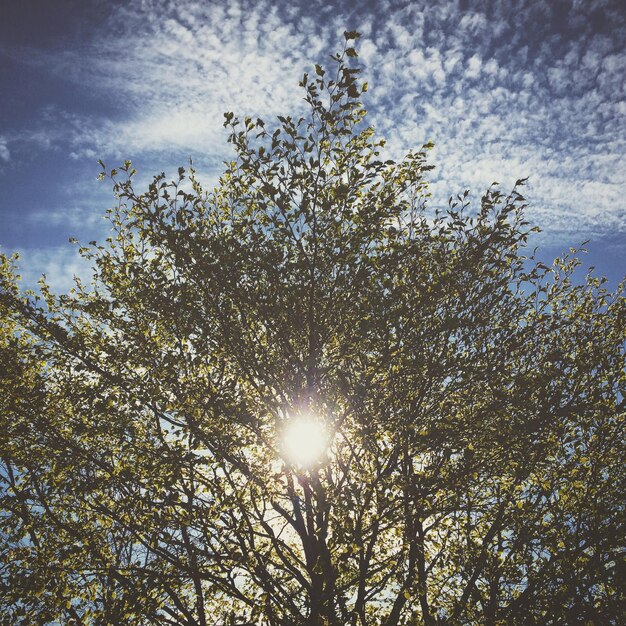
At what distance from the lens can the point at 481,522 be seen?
11.1 m

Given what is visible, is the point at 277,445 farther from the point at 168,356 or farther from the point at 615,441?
the point at 615,441

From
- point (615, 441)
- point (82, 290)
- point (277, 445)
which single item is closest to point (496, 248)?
point (615, 441)

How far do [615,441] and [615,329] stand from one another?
330 cm

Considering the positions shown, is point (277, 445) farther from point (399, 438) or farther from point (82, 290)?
point (82, 290)

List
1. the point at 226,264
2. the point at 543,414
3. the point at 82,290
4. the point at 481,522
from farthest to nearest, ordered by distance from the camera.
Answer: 1. the point at 82,290
2. the point at 481,522
3. the point at 226,264
4. the point at 543,414

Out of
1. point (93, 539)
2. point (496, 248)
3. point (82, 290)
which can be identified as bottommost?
point (93, 539)

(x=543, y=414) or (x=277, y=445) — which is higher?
(x=277, y=445)

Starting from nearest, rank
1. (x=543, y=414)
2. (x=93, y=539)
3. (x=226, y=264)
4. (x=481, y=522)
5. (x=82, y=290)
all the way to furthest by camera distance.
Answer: (x=543, y=414)
(x=93, y=539)
(x=226, y=264)
(x=481, y=522)
(x=82, y=290)

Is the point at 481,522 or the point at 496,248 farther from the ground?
the point at 496,248

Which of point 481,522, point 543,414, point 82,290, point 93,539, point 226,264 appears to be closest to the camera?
point 543,414

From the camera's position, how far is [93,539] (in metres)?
9.70

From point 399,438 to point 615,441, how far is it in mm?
6876

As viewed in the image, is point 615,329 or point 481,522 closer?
point 481,522

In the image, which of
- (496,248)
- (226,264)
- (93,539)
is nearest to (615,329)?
(496,248)
